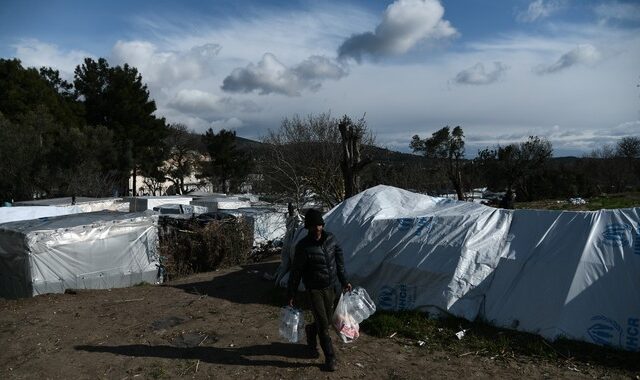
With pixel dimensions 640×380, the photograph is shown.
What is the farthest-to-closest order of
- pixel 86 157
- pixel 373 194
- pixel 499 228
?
1. pixel 86 157
2. pixel 373 194
3. pixel 499 228

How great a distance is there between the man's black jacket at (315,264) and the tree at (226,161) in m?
41.5

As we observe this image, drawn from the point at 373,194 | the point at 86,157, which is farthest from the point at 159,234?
the point at 86,157

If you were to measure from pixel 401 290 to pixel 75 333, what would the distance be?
4415 millimetres

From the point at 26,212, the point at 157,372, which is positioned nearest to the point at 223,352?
the point at 157,372

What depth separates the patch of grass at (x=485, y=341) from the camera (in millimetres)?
4785

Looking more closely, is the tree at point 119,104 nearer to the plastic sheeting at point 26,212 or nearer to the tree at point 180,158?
the tree at point 180,158

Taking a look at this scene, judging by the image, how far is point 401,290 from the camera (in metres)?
6.64

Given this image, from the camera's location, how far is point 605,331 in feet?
16.5

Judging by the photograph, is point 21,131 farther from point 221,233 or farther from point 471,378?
point 471,378

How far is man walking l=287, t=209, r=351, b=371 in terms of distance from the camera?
4656mm

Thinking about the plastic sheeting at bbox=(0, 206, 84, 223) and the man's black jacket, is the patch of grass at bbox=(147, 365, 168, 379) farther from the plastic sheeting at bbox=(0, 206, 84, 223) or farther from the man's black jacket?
the plastic sheeting at bbox=(0, 206, 84, 223)

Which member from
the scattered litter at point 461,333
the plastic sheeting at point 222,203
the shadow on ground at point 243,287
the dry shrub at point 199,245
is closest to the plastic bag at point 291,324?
the scattered litter at point 461,333

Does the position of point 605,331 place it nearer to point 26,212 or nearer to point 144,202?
point 26,212

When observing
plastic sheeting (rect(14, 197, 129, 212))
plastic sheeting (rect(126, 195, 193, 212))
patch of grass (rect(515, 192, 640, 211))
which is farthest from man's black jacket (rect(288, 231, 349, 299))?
patch of grass (rect(515, 192, 640, 211))
